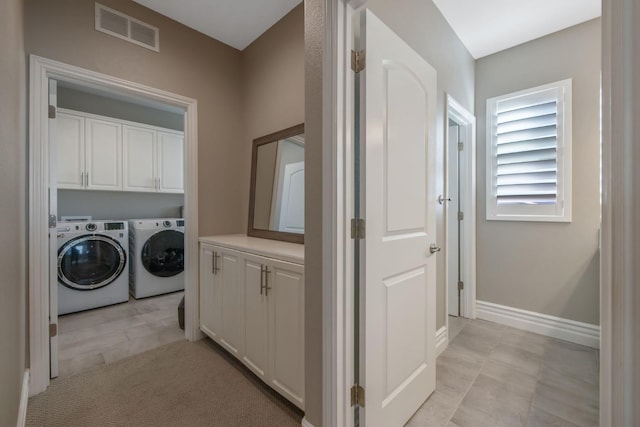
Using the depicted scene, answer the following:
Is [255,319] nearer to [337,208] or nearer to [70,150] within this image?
[337,208]

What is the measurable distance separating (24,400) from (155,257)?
2.11 meters

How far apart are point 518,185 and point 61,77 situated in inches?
152

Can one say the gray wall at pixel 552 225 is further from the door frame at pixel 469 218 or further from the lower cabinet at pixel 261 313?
the lower cabinet at pixel 261 313

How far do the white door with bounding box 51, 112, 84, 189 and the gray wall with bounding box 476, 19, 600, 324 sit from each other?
4.64 metres

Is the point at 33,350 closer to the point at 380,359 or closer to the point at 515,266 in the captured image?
the point at 380,359

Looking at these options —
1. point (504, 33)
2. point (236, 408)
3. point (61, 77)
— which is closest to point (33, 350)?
point (236, 408)

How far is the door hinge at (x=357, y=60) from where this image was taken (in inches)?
47.7

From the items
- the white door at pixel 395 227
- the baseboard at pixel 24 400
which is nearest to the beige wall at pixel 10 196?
the baseboard at pixel 24 400

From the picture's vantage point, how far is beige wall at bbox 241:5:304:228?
2189 mm

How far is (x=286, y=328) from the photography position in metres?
1.52

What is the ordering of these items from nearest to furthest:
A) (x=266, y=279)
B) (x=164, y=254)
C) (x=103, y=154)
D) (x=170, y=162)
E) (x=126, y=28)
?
(x=266, y=279), (x=126, y=28), (x=103, y=154), (x=164, y=254), (x=170, y=162)

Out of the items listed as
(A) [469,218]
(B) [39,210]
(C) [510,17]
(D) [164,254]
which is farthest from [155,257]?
(C) [510,17]

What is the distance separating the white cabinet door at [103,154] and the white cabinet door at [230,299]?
2.46 meters

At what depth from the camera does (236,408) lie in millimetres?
1582
